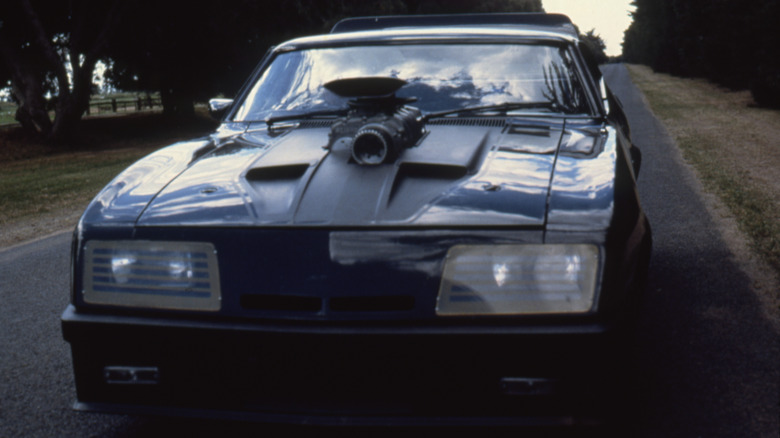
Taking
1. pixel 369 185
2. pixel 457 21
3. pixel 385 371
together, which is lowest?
pixel 385 371

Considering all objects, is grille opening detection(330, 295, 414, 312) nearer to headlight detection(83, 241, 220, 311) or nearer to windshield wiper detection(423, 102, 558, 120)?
headlight detection(83, 241, 220, 311)

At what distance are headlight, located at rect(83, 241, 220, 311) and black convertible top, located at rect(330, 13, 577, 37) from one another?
409cm

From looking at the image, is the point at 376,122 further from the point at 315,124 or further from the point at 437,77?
the point at 437,77

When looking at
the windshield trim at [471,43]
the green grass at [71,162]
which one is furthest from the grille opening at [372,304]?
the green grass at [71,162]

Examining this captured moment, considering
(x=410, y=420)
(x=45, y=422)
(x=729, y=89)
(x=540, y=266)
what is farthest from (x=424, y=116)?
(x=729, y=89)

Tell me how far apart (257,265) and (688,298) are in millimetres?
3061

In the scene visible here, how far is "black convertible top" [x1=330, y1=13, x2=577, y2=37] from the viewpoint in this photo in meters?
6.44

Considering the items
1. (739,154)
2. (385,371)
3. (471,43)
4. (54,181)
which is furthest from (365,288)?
(54,181)

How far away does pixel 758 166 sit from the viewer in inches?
410

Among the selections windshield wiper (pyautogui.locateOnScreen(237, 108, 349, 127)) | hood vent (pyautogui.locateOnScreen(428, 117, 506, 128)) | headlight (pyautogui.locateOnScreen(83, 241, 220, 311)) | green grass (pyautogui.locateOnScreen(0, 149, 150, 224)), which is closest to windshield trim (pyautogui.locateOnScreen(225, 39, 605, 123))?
windshield wiper (pyautogui.locateOnScreen(237, 108, 349, 127))

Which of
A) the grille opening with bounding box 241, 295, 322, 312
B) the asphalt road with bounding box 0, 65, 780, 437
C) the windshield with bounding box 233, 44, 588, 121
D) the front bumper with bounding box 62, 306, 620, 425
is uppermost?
the windshield with bounding box 233, 44, 588, 121

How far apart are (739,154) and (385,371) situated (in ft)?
36.0

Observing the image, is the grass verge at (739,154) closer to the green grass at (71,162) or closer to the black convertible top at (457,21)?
the black convertible top at (457,21)

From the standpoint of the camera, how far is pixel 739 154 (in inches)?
465
